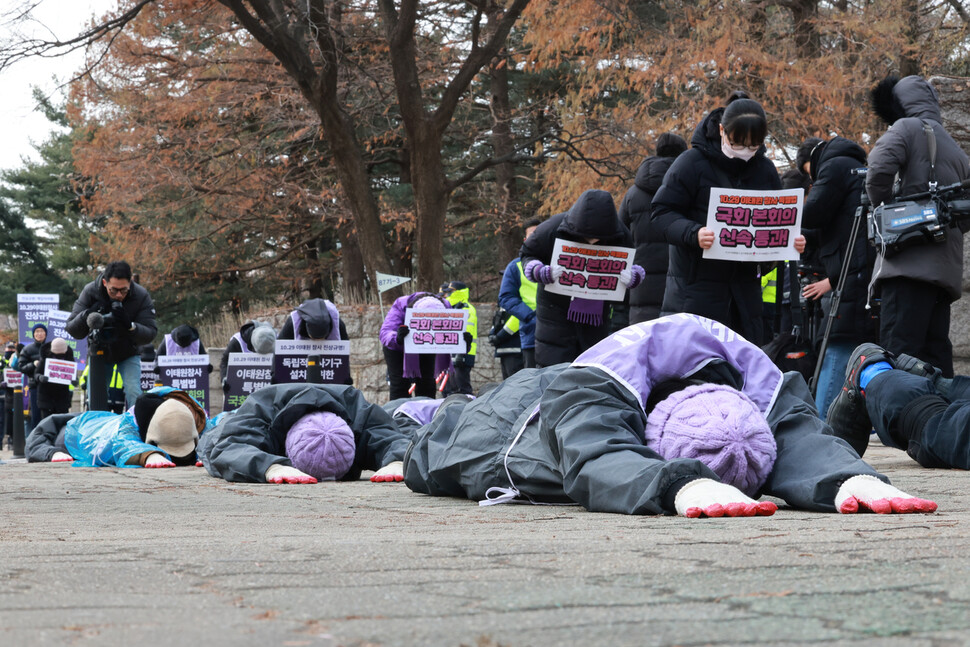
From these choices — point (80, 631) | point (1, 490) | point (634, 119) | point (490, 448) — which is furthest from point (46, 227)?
point (80, 631)

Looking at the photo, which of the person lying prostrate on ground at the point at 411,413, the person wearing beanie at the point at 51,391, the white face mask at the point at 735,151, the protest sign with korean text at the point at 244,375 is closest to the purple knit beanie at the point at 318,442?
the person lying prostrate on ground at the point at 411,413

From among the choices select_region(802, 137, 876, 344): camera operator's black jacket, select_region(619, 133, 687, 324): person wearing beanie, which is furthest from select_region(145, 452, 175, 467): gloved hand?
select_region(802, 137, 876, 344): camera operator's black jacket

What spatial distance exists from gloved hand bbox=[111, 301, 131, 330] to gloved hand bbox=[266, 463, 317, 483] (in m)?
5.49

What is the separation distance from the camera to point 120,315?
11141 mm

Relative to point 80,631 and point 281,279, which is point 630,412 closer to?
point 80,631

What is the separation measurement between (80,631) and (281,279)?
1045 inches

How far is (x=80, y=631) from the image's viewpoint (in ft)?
5.29

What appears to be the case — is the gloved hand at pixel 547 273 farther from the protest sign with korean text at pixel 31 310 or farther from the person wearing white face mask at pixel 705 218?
the protest sign with korean text at pixel 31 310

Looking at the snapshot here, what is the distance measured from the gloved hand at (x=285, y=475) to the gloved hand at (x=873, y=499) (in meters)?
3.32

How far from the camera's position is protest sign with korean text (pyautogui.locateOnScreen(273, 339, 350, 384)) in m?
12.0

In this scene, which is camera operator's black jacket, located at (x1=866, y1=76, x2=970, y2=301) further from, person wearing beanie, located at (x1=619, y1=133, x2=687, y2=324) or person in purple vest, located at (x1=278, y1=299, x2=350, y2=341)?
person in purple vest, located at (x1=278, y1=299, x2=350, y2=341)

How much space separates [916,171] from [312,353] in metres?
7.13

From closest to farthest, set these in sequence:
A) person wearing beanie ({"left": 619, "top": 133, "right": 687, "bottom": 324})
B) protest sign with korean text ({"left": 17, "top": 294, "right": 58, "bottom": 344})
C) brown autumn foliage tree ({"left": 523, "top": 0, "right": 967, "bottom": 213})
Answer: person wearing beanie ({"left": 619, "top": 133, "right": 687, "bottom": 324}), brown autumn foliage tree ({"left": 523, "top": 0, "right": 967, "bottom": 213}), protest sign with korean text ({"left": 17, "top": 294, "right": 58, "bottom": 344})

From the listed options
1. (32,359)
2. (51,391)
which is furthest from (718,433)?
(32,359)
